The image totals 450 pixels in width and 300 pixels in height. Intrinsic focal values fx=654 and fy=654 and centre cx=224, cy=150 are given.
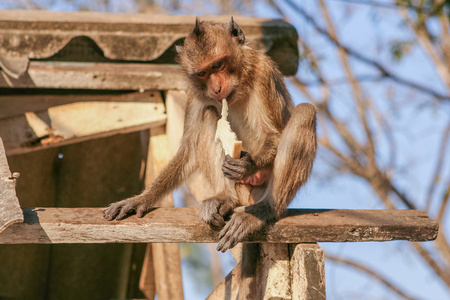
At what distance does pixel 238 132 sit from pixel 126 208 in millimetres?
1141

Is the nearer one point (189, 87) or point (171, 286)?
point (189, 87)

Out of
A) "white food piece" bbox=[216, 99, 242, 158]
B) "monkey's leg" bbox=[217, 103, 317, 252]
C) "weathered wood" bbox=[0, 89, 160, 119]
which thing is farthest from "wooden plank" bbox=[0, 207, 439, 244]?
"weathered wood" bbox=[0, 89, 160, 119]

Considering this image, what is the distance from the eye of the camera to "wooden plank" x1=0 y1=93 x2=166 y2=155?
4.57 m

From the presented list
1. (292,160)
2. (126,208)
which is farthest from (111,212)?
(292,160)

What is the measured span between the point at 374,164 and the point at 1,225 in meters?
8.04

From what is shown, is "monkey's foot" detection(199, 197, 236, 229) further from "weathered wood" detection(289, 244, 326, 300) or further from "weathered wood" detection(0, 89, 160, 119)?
"weathered wood" detection(0, 89, 160, 119)

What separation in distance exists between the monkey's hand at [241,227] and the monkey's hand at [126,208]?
0.40m

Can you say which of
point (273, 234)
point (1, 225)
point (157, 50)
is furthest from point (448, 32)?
point (1, 225)

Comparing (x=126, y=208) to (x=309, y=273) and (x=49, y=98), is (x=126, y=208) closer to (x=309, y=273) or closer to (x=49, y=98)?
(x=309, y=273)

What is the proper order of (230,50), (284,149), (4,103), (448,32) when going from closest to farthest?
(284,149) < (230,50) < (4,103) < (448,32)

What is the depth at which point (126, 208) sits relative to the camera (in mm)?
3197

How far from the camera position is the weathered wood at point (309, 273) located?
277cm

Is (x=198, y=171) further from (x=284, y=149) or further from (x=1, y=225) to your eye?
(x=1, y=225)

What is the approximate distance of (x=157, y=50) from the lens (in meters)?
4.76
